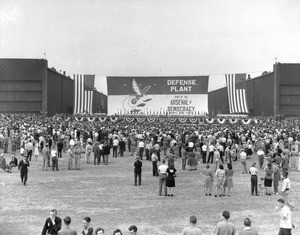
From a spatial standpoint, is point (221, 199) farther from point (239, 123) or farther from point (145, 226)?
point (239, 123)

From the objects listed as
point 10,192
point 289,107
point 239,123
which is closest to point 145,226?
point 10,192

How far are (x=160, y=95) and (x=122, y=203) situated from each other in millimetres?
40441

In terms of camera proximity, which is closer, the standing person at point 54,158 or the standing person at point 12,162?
the standing person at point 12,162

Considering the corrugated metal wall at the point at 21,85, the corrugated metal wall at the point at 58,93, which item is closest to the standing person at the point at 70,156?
the corrugated metal wall at the point at 21,85

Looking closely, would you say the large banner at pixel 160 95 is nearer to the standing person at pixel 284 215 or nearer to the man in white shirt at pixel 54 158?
the man in white shirt at pixel 54 158

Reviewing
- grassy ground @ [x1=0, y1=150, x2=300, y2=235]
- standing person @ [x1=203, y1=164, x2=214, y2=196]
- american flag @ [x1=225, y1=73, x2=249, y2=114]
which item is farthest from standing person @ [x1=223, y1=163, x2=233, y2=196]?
american flag @ [x1=225, y1=73, x2=249, y2=114]

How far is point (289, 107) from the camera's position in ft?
195

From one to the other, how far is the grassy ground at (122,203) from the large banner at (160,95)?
34173 millimetres

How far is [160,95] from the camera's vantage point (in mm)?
52688

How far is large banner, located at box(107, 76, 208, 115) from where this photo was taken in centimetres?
5238

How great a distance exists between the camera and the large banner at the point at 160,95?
52.4 meters

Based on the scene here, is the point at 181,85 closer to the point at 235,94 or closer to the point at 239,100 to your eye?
the point at 235,94

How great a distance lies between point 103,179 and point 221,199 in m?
5.25

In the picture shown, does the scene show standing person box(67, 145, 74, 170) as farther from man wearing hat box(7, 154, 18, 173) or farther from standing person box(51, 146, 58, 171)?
man wearing hat box(7, 154, 18, 173)
